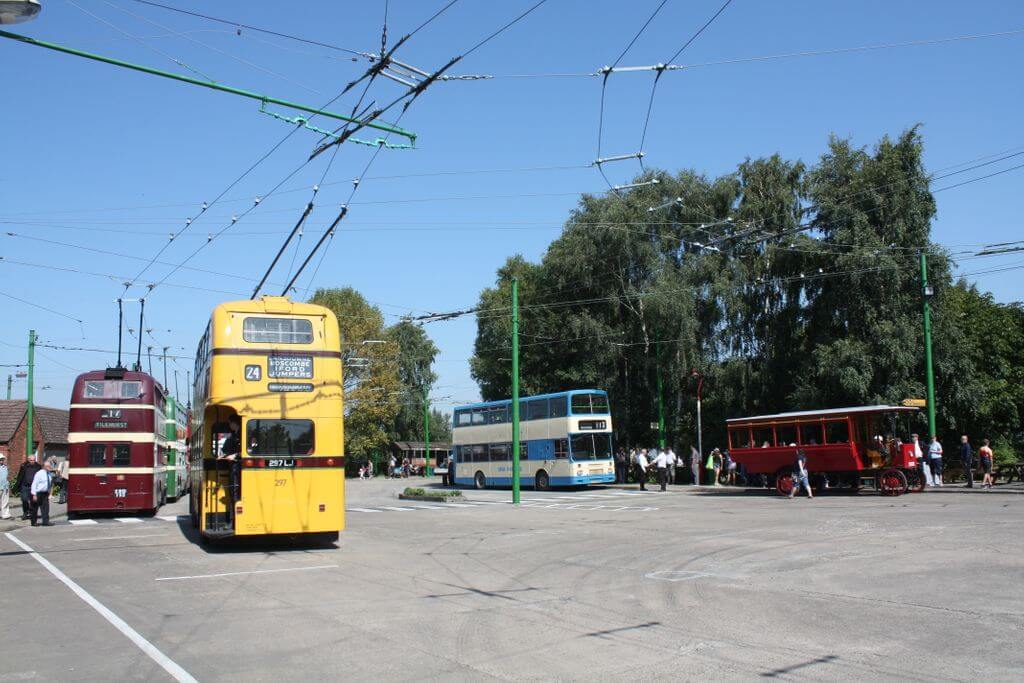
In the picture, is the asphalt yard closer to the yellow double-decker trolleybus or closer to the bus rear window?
the yellow double-decker trolleybus

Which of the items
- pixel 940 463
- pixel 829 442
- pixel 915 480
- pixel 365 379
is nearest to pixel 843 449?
pixel 829 442

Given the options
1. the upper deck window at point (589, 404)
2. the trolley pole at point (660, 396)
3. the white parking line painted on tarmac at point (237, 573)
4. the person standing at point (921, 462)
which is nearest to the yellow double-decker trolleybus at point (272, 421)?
the white parking line painted on tarmac at point (237, 573)

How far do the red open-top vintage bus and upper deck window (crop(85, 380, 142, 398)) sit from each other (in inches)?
781

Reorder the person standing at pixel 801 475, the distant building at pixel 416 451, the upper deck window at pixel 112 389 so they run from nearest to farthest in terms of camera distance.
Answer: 1. the upper deck window at pixel 112 389
2. the person standing at pixel 801 475
3. the distant building at pixel 416 451

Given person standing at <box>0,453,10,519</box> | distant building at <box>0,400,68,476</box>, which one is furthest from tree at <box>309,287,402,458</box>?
person standing at <box>0,453,10,519</box>

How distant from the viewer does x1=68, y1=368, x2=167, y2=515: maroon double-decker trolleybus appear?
25.8 metres

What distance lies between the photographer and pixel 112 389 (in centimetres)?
2623

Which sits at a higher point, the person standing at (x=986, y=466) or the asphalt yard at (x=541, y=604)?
the person standing at (x=986, y=466)

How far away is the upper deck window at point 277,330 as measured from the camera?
16000mm

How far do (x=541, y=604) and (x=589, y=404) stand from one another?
2935 cm

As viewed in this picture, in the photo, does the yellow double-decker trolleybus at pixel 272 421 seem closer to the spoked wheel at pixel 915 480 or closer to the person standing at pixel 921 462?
the spoked wheel at pixel 915 480

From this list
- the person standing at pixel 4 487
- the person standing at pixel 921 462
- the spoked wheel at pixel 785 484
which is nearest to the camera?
the person standing at pixel 4 487

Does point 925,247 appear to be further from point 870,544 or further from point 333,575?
point 333,575

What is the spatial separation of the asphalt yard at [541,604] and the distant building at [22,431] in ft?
153
